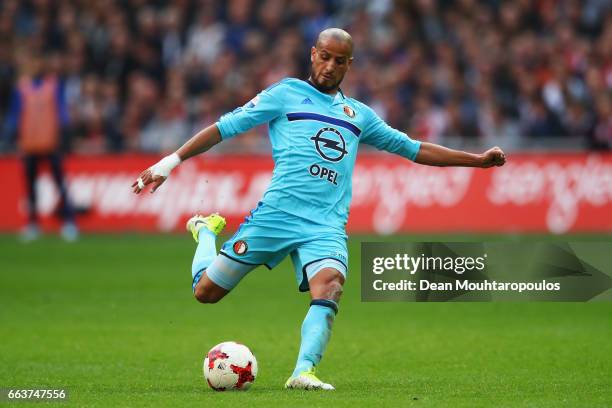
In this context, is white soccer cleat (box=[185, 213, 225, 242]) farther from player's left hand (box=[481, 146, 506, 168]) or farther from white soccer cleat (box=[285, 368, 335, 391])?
player's left hand (box=[481, 146, 506, 168])

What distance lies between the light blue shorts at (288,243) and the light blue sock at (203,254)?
18.6 inches

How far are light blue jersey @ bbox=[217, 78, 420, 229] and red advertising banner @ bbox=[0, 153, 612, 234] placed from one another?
13.4 meters

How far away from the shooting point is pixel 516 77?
23594 mm

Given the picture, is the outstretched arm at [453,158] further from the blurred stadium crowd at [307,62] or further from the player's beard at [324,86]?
the blurred stadium crowd at [307,62]

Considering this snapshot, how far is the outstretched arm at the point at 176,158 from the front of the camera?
26.6ft

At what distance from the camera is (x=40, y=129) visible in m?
22.0

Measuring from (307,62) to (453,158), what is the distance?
15.8m

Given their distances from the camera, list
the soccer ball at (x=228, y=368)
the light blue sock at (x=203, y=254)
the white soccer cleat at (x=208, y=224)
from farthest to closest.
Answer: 1. the white soccer cleat at (x=208, y=224)
2. the light blue sock at (x=203, y=254)
3. the soccer ball at (x=228, y=368)

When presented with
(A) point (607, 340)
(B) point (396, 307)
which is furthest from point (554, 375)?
(B) point (396, 307)

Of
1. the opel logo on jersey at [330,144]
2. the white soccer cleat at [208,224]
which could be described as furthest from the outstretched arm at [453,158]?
the white soccer cleat at [208,224]

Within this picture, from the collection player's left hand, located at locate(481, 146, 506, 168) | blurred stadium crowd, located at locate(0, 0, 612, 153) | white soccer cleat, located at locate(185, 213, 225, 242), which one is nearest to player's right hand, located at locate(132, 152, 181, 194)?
white soccer cleat, located at locate(185, 213, 225, 242)

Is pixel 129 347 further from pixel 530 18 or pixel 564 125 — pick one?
pixel 530 18

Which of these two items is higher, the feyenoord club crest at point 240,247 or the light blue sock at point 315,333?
the feyenoord club crest at point 240,247

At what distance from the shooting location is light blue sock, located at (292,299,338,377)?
8078 millimetres
